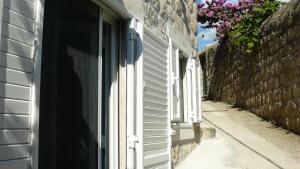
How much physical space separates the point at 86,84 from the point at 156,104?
1.86 meters

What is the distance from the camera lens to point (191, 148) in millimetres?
7305

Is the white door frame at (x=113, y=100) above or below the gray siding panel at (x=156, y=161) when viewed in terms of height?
above

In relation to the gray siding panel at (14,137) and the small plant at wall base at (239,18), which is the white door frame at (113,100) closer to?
the gray siding panel at (14,137)

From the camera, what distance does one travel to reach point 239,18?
13.7 meters

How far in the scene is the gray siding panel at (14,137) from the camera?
6.78ft

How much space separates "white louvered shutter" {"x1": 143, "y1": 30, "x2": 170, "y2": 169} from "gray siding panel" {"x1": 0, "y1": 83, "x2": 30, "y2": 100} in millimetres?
2218

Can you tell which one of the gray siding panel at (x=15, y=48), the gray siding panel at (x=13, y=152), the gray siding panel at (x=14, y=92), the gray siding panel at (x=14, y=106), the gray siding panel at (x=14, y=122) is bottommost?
the gray siding panel at (x=13, y=152)

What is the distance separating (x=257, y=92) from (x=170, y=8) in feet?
21.9

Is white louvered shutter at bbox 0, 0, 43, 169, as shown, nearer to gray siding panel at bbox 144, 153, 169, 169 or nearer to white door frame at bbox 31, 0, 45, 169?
white door frame at bbox 31, 0, 45, 169

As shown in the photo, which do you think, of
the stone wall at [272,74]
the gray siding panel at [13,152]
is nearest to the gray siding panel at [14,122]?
the gray siding panel at [13,152]

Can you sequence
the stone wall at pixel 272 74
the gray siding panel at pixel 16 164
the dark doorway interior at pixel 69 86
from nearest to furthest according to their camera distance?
the gray siding panel at pixel 16 164 → the dark doorway interior at pixel 69 86 → the stone wall at pixel 272 74

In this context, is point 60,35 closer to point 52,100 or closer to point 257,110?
point 52,100

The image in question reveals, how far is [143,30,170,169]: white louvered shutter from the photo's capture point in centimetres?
451

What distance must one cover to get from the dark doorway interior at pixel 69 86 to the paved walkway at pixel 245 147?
10.9 feet
